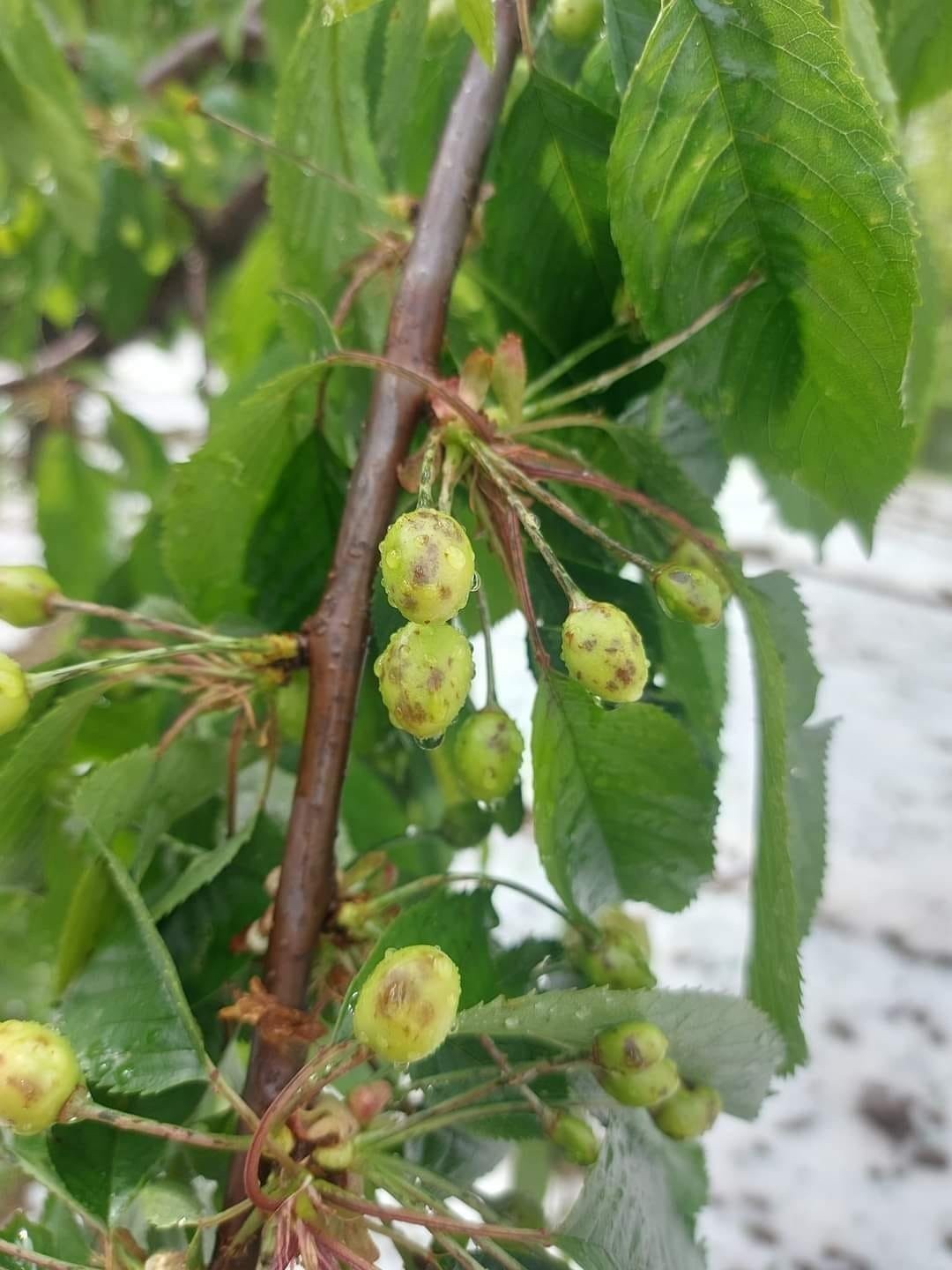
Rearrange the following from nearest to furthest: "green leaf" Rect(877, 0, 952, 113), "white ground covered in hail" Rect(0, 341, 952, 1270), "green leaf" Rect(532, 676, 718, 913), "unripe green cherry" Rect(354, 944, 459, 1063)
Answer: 1. "unripe green cherry" Rect(354, 944, 459, 1063)
2. "green leaf" Rect(532, 676, 718, 913)
3. "green leaf" Rect(877, 0, 952, 113)
4. "white ground covered in hail" Rect(0, 341, 952, 1270)

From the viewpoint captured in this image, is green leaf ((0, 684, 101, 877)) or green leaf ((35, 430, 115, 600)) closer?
green leaf ((0, 684, 101, 877))

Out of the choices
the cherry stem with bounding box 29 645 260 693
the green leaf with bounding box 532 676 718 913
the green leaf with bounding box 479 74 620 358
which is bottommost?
the green leaf with bounding box 532 676 718 913

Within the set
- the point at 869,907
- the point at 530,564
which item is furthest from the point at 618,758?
the point at 869,907

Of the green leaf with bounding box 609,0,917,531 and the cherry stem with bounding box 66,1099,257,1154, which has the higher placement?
the green leaf with bounding box 609,0,917,531

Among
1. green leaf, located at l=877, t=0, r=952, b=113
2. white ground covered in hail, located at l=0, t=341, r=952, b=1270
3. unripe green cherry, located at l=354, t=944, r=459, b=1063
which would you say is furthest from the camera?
white ground covered in hail, located at l=0, t=341, r=952, b=1270

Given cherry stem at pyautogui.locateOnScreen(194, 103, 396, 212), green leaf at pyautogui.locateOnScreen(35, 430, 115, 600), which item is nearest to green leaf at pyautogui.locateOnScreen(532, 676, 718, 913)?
cherry stem at pyautogui.locateOnScreen(194, 103, 396, 212)

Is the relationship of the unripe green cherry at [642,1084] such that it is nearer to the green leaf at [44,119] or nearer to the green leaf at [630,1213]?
the green leaf at [630,1213]

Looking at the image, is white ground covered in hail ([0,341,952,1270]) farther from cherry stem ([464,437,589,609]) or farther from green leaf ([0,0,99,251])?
green leaf ([0,0,99,251])
